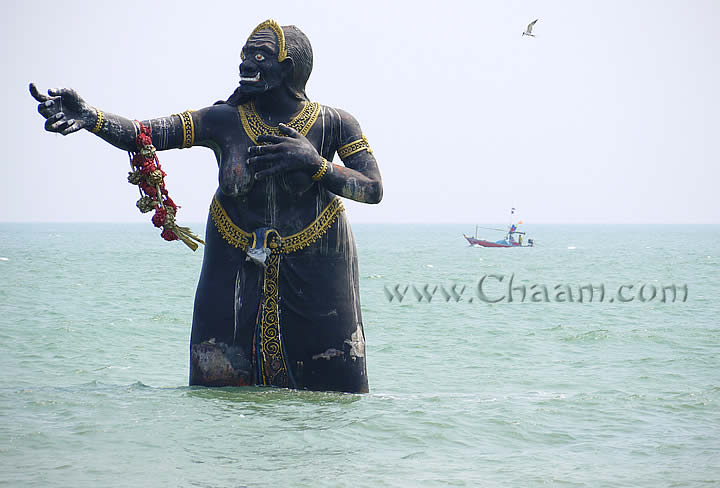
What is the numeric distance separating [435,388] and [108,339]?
246 inches

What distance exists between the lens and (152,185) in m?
6.00

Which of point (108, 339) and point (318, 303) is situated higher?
point (318, 303)

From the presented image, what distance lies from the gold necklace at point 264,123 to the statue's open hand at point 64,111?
3.23ft

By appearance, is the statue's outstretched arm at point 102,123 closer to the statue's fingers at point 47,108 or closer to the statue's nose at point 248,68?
the statue's fingers at point 47,108

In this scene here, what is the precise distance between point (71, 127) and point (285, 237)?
1.51 meters

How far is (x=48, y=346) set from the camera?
11.7 metres

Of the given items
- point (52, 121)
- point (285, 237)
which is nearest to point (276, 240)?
point (285, 237)

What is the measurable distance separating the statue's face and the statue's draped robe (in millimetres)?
Answer: 257

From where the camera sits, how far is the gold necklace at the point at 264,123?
6.06 meters

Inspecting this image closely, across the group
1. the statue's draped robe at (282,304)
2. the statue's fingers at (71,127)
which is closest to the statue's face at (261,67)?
the statue's draped robe at (282,304)

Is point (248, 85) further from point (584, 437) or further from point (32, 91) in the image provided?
point (584, 437)

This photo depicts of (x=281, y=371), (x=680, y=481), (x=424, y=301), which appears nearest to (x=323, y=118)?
(x=281, y=371)

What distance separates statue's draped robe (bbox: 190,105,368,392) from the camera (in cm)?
614

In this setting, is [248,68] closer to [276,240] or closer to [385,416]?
[276,240]
